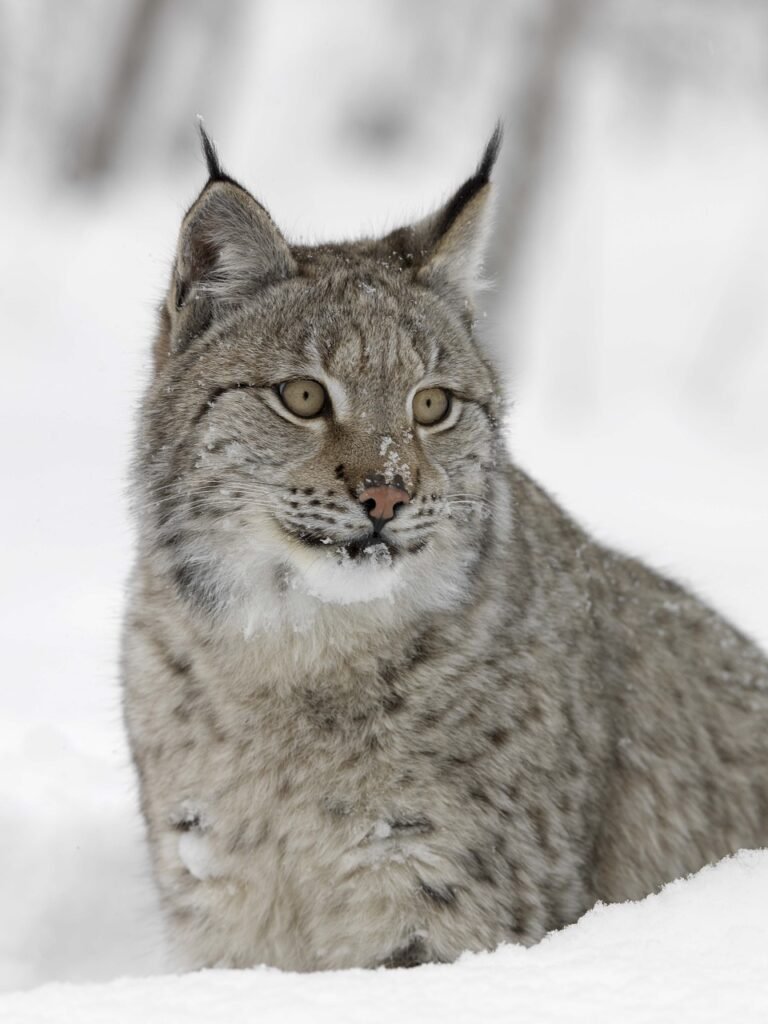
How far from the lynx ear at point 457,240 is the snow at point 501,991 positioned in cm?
199

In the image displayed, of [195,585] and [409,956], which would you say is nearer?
[409,956]

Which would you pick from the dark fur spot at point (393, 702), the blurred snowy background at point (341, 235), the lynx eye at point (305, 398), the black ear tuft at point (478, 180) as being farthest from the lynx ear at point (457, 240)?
the dark fur spot at point (393, 702)

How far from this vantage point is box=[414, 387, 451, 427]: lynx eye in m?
4.03

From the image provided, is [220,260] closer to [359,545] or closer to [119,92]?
[359,545]

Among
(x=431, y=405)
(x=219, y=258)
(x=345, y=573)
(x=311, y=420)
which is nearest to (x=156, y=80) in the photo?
(x=219, y=258)

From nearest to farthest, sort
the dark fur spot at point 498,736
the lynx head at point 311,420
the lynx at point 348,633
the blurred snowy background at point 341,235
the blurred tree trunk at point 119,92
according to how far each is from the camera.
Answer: the lynx head at point 311,420, the lynx at point 348,633, the dark fur spot at point 498,736, the blurred snowy background at point 341,235, the blurred tree trunk at point 119,92

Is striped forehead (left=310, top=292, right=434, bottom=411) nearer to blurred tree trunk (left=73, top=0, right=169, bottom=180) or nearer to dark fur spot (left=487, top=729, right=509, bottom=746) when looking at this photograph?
dark fur spot (left=487, top=729, right=509, bottom=746)

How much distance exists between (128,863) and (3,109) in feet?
46.7

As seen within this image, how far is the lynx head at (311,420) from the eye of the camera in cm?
374

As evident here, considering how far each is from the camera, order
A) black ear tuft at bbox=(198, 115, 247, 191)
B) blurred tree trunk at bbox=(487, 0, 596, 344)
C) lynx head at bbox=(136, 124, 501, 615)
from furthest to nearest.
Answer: blurred tree trunk at bbox=(487, 0, 596, 344) → black ear tuft at bbox=(198, 115, 247, 191) → lynx head at bbox=(136, 124, 501, 615)

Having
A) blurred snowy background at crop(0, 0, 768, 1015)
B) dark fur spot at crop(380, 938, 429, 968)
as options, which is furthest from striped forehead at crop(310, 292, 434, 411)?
dark fur spot at crop(380, 938, 429, 968)

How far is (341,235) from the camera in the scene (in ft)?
56.5

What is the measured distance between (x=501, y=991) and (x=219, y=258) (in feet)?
7.22

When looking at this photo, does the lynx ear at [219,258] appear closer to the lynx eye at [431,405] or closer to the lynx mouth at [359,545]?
the lynx eye at [431,405]
